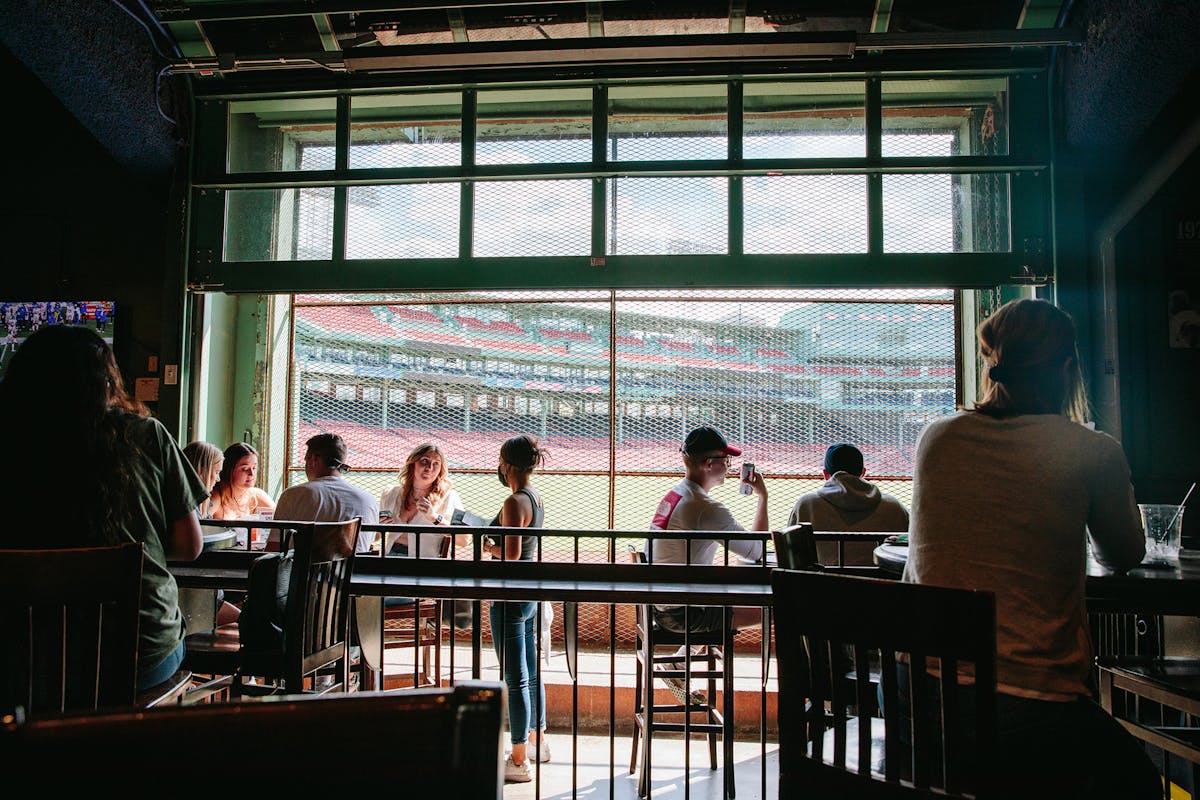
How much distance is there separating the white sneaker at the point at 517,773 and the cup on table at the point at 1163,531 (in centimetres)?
256

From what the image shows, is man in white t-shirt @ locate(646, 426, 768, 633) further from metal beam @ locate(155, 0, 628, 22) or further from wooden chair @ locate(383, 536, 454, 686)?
metal beam @ locate(155, 0, 628, 22)

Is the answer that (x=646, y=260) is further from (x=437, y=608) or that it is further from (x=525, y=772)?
(x=525, y=772)

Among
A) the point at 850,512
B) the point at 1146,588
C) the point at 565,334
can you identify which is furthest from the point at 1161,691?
the point at 565,334

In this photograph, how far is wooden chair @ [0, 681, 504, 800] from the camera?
1.92 ft

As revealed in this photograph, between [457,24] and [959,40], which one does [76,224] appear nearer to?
[457,24]

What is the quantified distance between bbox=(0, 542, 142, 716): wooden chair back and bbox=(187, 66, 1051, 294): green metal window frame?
3.10 m

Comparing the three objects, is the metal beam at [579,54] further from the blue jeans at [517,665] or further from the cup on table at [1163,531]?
the blue jeans at [517,665]

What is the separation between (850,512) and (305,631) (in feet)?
7.59

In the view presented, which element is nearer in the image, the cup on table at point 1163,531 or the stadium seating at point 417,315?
the cup on table at point 1163,531

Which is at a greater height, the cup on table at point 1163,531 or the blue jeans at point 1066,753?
the cup on table at point 1163,531

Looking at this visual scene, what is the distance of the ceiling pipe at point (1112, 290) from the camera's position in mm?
3740

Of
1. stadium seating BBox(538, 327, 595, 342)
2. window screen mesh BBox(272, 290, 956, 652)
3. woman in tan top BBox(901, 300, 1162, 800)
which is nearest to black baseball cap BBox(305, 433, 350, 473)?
window screen mesh BBox(272, 290, 956, 652)

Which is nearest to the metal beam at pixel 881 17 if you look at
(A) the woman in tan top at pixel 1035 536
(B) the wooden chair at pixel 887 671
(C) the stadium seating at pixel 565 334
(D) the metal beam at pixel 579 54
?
(D) the metal beam at pixel 579 54

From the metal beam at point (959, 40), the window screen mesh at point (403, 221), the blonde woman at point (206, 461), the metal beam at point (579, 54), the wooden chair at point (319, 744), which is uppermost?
the metal beam at point (579, 54)
